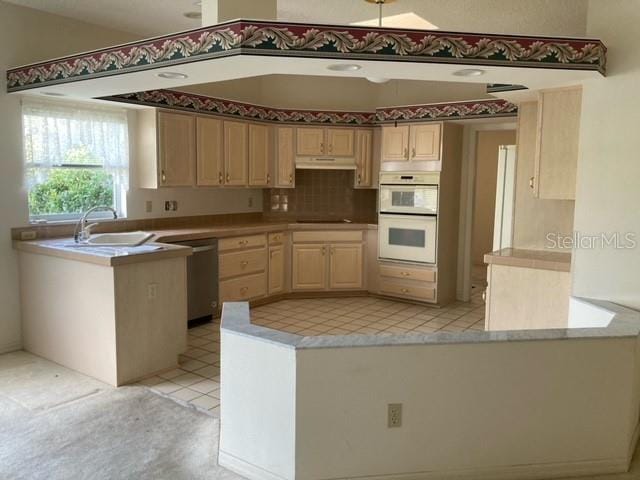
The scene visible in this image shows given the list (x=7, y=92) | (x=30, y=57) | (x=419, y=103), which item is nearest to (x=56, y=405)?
(x=7, y=92)

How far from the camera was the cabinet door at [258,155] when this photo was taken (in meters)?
5.85

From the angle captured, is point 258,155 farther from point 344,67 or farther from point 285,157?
point 344,67

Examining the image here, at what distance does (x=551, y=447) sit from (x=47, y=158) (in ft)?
14.0

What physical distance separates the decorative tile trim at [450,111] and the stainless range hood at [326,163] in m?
0.62

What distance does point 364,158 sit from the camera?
6.34 m

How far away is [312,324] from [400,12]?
293cm

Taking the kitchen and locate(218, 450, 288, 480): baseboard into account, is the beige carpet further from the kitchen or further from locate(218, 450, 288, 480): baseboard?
the kitchen

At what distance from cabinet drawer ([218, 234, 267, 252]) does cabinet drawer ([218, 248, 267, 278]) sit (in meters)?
0.06

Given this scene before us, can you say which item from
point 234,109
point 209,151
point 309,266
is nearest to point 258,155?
point 234,109

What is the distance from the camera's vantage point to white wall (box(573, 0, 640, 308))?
2.93m

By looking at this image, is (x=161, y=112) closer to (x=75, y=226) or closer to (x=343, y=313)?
(x=75, y=226)

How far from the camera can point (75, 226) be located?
4.50 m

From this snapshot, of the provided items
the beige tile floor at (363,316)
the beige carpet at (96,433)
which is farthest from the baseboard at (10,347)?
the beige tile floor at (363,316)

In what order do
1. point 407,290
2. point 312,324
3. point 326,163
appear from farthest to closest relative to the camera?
point 326,163 < point 407,290 < point 312,324
